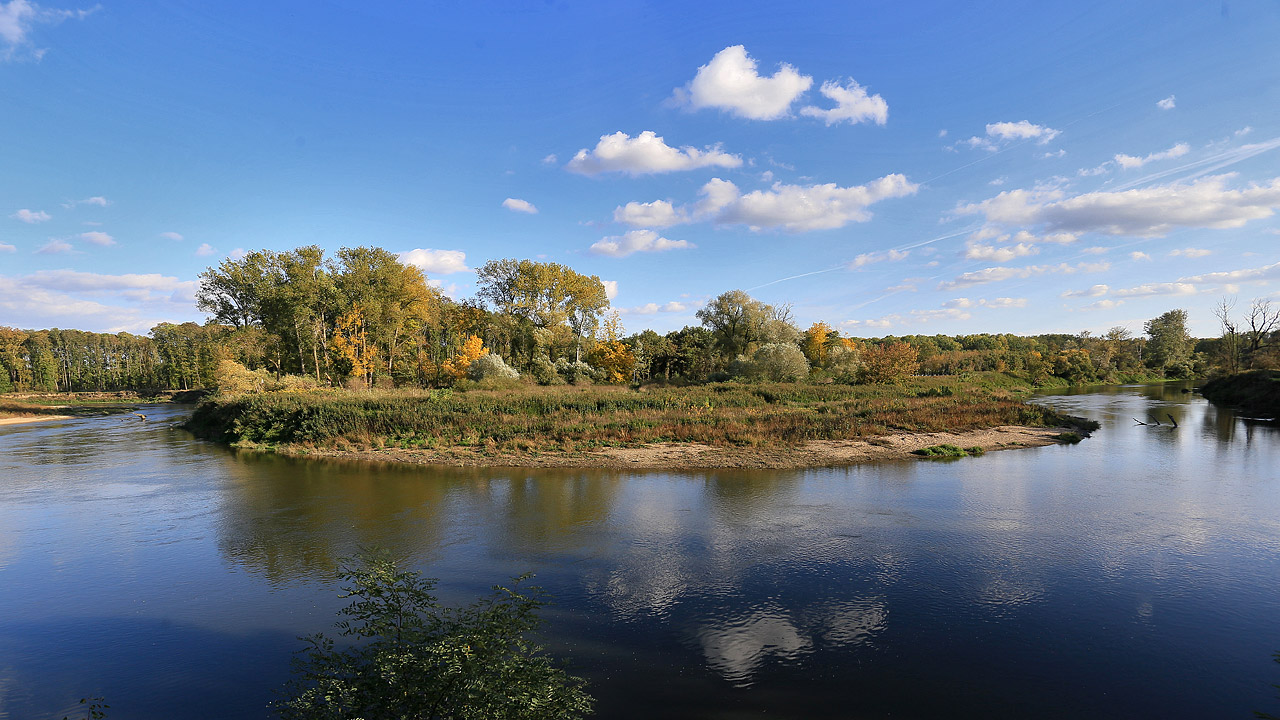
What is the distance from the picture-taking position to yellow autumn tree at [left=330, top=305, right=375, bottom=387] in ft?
151

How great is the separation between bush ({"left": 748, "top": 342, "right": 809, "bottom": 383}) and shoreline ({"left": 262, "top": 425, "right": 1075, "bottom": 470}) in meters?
23.2

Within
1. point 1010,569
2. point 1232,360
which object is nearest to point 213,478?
point 1010,569

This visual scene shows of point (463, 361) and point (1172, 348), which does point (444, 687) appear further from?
point (1172, 348)

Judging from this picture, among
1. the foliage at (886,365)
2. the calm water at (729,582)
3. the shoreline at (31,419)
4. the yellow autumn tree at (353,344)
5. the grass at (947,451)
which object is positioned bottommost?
the calm water at (729,582)

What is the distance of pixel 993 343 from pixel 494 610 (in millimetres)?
146340

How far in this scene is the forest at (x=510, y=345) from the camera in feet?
148

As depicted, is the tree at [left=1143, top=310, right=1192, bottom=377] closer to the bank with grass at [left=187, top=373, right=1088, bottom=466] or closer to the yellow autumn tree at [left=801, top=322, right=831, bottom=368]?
the yellow autumn tree at [left=801, top=322, right=831, bottom=368]

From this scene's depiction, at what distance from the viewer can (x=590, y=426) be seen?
2548 cm

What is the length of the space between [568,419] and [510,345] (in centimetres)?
3429

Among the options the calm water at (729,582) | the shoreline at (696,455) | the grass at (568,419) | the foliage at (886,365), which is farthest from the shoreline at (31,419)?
the foliage at (886,365)

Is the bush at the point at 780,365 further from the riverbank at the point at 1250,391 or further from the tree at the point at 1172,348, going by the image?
the tree at the point at 1172,348

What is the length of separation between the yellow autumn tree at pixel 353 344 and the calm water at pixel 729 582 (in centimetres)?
2739

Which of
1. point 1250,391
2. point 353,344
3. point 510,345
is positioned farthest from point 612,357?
point 1250,391

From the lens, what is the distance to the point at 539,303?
186 feet
